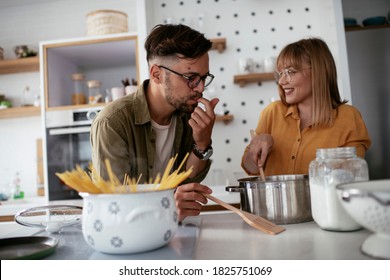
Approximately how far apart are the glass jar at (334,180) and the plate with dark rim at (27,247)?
1.10 feet

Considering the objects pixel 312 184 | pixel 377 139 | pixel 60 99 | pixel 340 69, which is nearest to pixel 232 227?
pixel 312 184

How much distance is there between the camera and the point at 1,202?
1.14m

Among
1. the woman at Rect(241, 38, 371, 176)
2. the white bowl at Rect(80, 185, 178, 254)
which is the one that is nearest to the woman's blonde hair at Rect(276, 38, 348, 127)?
the woman at Rect(241, 38, 371, 176)

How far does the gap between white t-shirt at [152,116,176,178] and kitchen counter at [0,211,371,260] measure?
207 millimetres

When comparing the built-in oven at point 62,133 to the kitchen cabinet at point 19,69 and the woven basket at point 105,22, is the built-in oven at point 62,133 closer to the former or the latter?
the kitchen cabinet at point 19,69

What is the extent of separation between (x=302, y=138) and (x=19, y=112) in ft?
3.44

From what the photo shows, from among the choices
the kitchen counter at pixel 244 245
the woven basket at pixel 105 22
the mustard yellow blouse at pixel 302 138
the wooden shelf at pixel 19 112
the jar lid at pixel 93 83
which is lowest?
the kitchen counter at pixel 244 245

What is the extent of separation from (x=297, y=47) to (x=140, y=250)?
668 millimetres

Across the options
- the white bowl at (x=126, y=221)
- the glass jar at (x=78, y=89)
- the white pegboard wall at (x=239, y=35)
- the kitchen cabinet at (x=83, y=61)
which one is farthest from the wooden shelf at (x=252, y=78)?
the white bowl at (x=126, y=221)

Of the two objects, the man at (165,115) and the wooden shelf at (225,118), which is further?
the wooden shelf at (225,118)

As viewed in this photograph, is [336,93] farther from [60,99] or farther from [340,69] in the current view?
[60,99]

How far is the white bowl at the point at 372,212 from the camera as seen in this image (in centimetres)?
32

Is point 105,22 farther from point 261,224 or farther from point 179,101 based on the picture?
point 261,224

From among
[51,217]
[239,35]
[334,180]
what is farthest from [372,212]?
[239,35]
